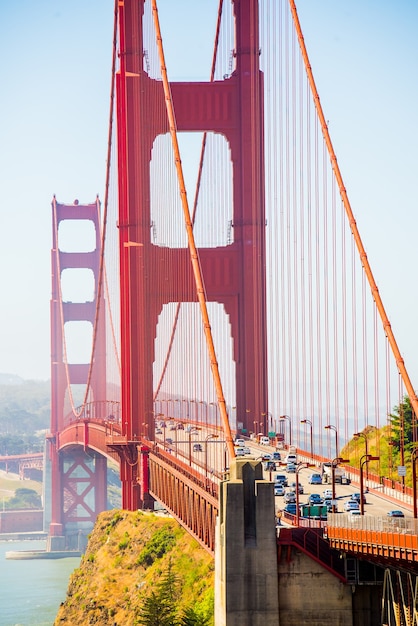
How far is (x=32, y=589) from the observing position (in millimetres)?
98938

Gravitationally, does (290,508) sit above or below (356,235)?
below

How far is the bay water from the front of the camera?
85.6 m

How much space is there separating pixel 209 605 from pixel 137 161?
23527mm

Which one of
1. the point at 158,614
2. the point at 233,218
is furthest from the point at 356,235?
the point at 233,218

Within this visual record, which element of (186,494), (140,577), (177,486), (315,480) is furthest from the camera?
(140,577)

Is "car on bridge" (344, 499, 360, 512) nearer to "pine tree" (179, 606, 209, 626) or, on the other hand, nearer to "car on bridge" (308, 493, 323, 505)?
"car on bridge" (308, 493, 323, 505)

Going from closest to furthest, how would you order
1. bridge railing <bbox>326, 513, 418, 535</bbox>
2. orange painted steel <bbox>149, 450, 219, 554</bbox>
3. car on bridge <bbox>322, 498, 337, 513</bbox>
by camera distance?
bridge railing <bbox>326, 513, 418, 535</bbox>, car on bridge <bbox>322, 498, 337, 513</bbox>, orange painted steel <bbox>149, 450, 219, 554</bbox>

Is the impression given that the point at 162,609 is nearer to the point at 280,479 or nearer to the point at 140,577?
the point at 280,479

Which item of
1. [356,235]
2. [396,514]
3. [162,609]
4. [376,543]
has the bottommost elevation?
[162,609]

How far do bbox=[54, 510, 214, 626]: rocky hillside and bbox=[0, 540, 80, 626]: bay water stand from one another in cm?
2007

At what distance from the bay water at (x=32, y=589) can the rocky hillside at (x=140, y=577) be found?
20.1 metres

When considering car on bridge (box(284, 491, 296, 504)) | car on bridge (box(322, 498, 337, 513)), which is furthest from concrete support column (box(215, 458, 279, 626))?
car on bridge (box(284, 491, 296, 504))

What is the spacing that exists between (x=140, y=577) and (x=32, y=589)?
46.7 metres

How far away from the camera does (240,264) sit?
58.2 meters
